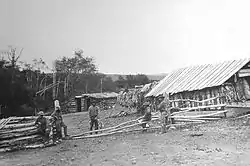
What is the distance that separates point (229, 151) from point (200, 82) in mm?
9704

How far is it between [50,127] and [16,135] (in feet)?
4.73

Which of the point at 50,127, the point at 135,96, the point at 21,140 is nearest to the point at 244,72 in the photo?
the point at 135,96

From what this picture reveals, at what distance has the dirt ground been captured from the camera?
23.9ft

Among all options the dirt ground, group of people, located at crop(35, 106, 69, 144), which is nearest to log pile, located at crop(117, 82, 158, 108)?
the dirt ground

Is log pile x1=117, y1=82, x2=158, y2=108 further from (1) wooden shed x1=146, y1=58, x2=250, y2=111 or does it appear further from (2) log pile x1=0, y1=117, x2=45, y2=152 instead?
(2) log pile x1=0, y1=117, x2=45, y2=152

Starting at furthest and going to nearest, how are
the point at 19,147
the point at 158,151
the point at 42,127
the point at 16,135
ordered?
the point at 42,127 < the point at 16,135 < the point at 19,147 < the point at 158,151

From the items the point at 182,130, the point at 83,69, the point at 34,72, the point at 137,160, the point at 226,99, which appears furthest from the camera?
the point at 83,69

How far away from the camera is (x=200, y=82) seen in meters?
17.1

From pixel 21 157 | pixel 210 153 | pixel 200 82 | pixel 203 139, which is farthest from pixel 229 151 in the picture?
pixel 200 82

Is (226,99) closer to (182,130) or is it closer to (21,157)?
(182,130)

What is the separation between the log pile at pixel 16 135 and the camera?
1119 cm

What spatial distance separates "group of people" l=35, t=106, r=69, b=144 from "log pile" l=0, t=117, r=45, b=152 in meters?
0.24

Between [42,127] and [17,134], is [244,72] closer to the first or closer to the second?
[42,127]

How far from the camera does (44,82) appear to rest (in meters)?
46.2
